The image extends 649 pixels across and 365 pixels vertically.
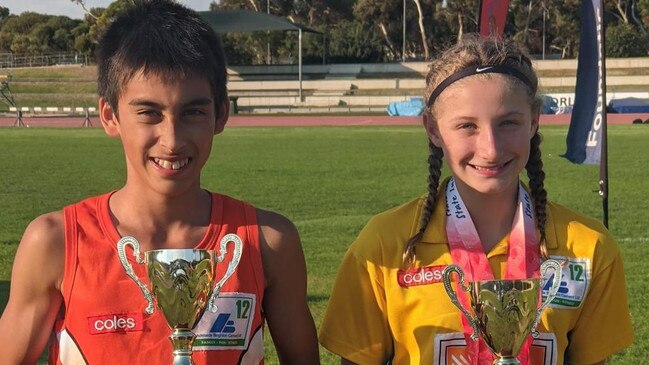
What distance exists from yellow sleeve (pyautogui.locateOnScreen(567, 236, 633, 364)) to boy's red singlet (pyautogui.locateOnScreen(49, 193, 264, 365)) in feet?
2.71

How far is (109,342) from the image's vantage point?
221 centimetres

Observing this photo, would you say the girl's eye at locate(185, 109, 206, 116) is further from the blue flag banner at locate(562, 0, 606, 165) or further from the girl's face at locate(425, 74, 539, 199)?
the blue flag banner at locate(562, 0, 606, 165)

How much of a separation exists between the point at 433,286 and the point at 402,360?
216 millimetres

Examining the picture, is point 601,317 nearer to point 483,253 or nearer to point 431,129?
point 483,253

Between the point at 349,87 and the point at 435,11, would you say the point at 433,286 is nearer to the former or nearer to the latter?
the point at 349,87

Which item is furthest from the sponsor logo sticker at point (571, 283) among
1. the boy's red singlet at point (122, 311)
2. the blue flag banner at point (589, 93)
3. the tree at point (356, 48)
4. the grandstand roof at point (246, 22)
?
the tree at point (356, 48)

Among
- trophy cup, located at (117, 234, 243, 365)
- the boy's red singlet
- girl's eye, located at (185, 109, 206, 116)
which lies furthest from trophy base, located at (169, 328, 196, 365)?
girl's eye, located at (185, 109, 206, 116)

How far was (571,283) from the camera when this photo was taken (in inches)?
94.4

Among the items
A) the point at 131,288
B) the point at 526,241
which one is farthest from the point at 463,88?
the point at 131,288

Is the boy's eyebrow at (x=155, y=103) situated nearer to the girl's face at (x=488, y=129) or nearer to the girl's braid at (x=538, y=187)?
the girl's face at (x=488, y=129)

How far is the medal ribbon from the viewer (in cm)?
233

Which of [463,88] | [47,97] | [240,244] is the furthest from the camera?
[47,97]

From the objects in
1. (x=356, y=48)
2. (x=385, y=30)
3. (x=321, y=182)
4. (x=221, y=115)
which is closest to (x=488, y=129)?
(x=221, y=115)

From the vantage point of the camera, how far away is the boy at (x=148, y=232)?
7.28 feet
